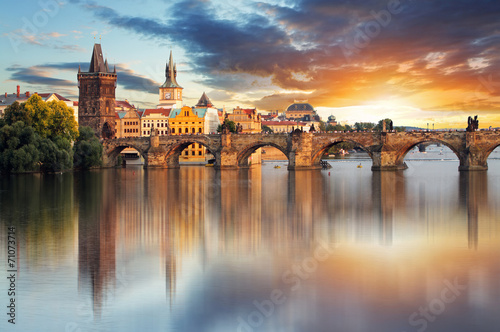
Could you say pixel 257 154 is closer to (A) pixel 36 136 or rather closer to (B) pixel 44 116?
(B) pixel 44 116

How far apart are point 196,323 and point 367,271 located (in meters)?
5.84

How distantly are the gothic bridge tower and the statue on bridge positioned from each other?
57829mm

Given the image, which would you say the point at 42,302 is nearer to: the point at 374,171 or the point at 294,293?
the point at 294,293

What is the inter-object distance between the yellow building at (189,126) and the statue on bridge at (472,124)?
172 ft

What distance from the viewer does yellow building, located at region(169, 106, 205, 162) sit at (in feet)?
335

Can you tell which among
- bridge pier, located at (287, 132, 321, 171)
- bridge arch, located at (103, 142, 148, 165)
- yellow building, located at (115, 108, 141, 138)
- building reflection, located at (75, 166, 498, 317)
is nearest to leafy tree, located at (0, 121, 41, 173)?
building reflection, located at (75, 166, 498, 317)

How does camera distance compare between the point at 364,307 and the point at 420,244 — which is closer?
the point at 364,307

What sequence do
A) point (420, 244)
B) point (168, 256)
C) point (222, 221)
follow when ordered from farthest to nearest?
1. point (222, 221)
2. point (420, 244)
3. point (168, 256)

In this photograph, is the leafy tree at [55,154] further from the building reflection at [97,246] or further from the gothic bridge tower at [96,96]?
the gothic bridge tower at [96,96]

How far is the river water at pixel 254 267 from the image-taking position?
39.4ft

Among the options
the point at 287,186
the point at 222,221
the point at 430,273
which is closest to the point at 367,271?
the point at 430,273

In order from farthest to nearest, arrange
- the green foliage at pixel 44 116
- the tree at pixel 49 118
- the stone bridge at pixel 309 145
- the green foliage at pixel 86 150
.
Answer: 1. the green foliage at pixel 86 150
2. the stone bridge at pixel 309 145
3. the tree at pixel 49 118
4. the green foliage at pixel 44 116

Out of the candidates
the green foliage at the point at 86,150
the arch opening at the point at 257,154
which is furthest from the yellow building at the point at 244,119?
the green foliage at the point at 86,150

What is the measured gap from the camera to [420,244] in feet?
64.1
